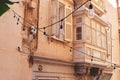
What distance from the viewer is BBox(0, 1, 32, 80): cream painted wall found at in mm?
6602

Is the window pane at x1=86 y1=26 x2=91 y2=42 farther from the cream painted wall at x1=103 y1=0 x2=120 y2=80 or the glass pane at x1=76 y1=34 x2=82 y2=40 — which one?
the cream painted wall at x1=103 y1=0 x2=120 y2=80

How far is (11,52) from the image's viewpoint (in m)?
6.92

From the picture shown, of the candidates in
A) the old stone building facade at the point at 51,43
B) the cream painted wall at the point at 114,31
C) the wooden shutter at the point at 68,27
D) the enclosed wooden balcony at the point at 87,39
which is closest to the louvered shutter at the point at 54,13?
the old stone building facade at the point at 51,43

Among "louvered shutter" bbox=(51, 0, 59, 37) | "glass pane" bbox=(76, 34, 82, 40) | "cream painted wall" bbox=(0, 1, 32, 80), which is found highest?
"louvered shutter" bbox=(51, 0, 59, 37)

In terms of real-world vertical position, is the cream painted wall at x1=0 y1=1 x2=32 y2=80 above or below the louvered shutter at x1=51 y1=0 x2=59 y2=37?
below

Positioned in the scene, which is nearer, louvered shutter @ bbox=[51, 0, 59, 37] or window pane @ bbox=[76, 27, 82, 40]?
louvered shutter @ bbox=[51, 0, 59, 37]

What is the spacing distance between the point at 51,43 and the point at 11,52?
2501mm

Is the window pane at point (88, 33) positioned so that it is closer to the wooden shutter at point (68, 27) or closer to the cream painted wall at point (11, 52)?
the wooden shutter at point (68, 27)

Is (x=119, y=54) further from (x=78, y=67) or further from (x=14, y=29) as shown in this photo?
(x=14, y=29)

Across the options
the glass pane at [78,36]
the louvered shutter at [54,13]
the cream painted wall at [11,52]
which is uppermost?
the louvered shutter at [54,13]

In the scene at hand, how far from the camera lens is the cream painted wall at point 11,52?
21.7 ft

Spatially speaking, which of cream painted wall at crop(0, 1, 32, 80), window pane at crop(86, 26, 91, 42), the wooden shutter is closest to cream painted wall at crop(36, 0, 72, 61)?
the wooden shutter

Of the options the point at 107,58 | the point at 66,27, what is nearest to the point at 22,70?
the point at 66,27

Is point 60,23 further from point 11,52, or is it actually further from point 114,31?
point 114,31
